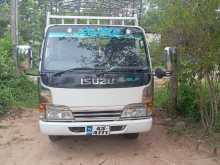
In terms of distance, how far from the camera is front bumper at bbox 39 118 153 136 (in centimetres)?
591

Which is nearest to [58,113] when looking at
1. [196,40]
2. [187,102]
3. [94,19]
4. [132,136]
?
[132,136]

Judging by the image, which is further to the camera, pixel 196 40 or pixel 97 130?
pixel 196 40

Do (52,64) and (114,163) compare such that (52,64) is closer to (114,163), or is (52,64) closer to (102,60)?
(102,60)

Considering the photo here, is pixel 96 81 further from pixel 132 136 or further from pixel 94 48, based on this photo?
pixel 132 136

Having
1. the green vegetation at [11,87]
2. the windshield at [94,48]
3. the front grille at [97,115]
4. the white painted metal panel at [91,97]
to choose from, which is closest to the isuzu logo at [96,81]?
the white painted metal panel at [91,97]

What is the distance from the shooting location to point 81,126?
5.93 metres

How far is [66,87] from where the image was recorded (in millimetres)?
5938

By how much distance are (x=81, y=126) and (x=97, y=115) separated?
0.96 feet

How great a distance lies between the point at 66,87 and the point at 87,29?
117 centimetres

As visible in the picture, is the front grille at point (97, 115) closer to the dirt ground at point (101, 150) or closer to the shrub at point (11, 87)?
the dirt ground at point (101, 150)

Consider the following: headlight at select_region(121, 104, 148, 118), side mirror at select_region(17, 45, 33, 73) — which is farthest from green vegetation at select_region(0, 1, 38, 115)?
headlight at select_region(121, 104, 148, 118)

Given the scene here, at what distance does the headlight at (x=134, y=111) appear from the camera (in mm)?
6070

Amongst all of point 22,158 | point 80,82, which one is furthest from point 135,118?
point 22,158

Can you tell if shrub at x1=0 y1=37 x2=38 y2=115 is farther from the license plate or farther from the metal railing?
the license plate
